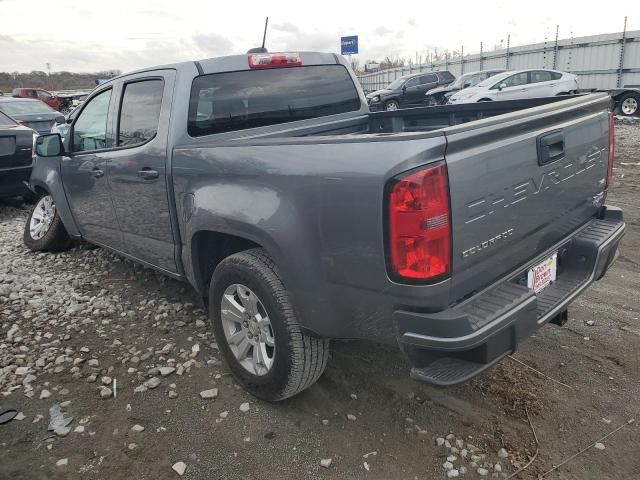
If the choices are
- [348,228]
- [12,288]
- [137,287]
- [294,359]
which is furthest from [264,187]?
[12,288]

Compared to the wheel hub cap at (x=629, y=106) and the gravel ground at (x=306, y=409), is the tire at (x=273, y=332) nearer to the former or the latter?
the gravel ground at (x=306, y=409)

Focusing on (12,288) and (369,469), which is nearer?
(369,469)

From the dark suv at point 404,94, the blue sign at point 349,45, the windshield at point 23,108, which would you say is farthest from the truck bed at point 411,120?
the blue sign at point 349,45

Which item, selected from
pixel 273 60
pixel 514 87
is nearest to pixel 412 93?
pixel 514 87

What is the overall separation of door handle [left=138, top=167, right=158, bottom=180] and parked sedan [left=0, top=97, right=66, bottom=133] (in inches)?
427

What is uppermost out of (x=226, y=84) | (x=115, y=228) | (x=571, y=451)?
(x=226, y=84)

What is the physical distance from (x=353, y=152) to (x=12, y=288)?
12.9 feet

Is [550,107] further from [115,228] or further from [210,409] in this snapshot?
[115,228]

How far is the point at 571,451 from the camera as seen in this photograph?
2377mm

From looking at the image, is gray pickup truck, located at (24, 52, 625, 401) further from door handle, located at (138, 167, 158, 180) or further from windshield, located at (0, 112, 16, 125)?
windshield, located at (0, 112, 16, 125)

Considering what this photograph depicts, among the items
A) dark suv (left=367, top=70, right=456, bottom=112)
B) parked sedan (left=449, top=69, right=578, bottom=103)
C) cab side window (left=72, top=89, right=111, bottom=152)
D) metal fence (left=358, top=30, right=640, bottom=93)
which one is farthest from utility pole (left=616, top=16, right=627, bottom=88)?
cab side window (left=72, top=89, right=111, bottom=152)

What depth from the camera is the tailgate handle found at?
233 cm

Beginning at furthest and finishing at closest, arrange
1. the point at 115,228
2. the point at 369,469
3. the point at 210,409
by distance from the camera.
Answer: the point at 115,228 → the point at 210,409 → the point at 369,469

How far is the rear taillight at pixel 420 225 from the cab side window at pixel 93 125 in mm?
2906
